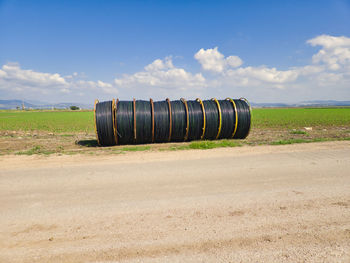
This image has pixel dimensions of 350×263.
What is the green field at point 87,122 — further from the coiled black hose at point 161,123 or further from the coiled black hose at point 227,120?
the coiled black hose at point 227,120

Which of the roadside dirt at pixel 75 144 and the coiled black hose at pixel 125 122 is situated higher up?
the coiled black hose at pixel 125 122

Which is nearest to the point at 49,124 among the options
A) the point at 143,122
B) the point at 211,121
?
the point at 143,122

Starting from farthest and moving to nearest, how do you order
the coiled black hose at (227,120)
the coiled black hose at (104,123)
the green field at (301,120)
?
the green field at (301,120)
the coiled black hose at (227,120)
the coiled black hose at (104,123)

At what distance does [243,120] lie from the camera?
11.6 meters

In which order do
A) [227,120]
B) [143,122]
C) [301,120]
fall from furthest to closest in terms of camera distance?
[301,120]
[227,120]
[143,122]

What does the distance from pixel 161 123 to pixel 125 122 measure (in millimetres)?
1816

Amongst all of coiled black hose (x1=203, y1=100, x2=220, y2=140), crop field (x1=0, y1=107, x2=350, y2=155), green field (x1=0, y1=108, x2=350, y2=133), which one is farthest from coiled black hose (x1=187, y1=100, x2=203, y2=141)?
green field (x1=0, y1=108, x2=350, y2=133)

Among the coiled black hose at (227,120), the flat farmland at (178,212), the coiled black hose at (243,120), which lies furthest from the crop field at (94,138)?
the flat farmland at (178,212)

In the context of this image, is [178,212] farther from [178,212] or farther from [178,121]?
[178,121]

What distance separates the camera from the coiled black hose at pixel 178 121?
11.1m

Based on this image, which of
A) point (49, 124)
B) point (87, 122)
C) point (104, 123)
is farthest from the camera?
point (87, 122)

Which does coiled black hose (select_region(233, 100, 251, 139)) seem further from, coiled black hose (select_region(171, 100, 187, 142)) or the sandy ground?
the sandy ground

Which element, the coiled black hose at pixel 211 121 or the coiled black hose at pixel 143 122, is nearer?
the coiled black hose at pixel 143 122

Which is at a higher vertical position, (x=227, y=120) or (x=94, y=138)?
(x=227, y=120)
